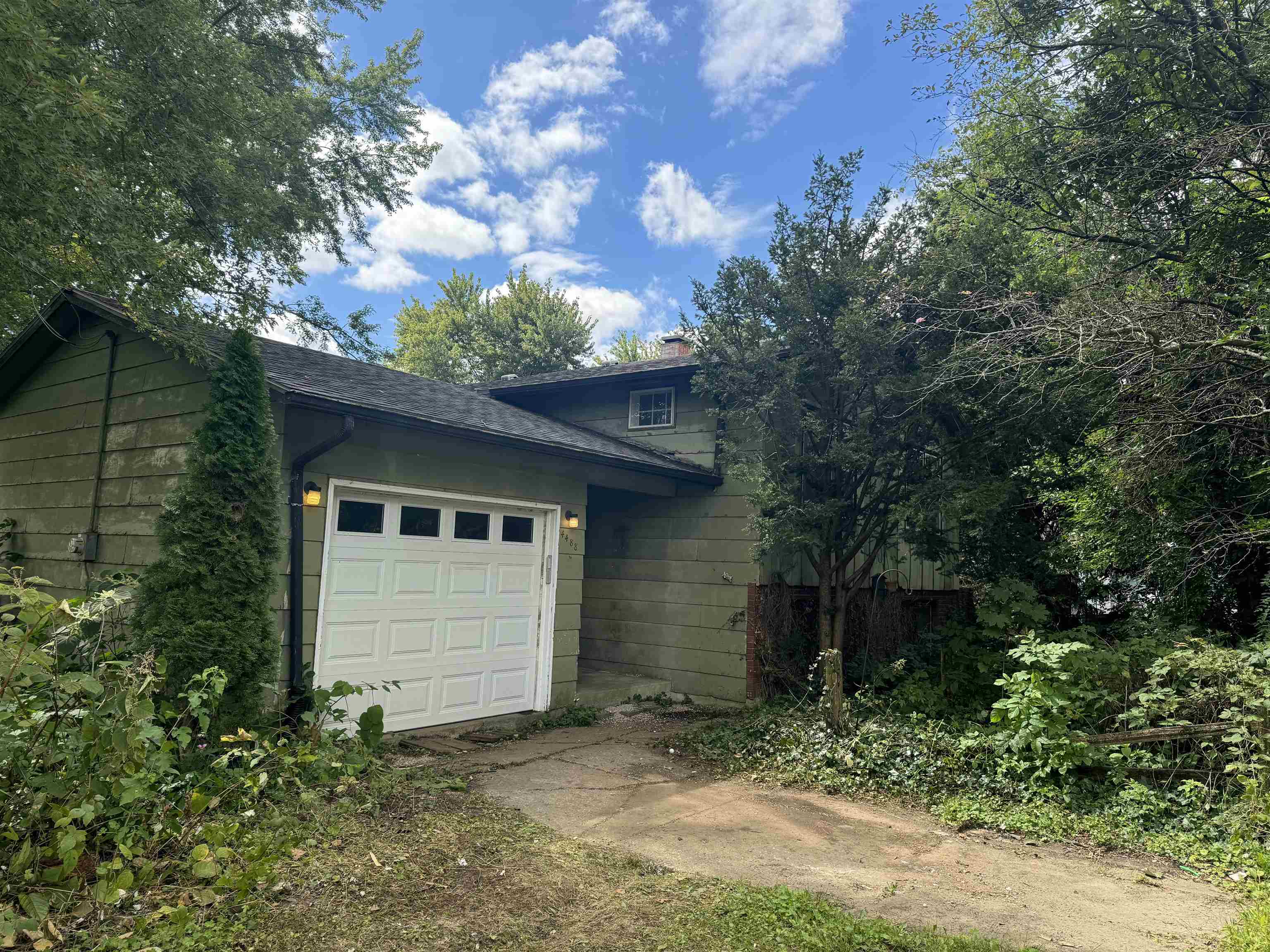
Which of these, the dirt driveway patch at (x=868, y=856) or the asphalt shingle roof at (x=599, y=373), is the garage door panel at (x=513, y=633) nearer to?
the dirt driveway patch at (x=868, y=856)

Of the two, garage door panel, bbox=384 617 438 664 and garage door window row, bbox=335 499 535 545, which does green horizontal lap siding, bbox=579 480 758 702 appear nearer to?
garage door window row, bbox=335 499 535 545

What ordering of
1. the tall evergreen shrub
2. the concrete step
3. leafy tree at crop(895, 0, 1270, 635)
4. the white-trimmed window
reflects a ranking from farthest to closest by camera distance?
the white-trimmed window < the concrete step < leafy tree at crop(895, 0, 1270, 635) < the tall evergreen shrub

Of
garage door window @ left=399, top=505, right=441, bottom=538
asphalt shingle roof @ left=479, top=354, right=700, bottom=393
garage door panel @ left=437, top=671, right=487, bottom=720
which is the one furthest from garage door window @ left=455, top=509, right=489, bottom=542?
asphalt shingle roof @ left=479, top=354, right=700, bottom=393

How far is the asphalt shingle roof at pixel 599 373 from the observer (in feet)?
30.0

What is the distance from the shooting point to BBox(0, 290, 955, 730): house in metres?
6.02

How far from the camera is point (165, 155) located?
23.5ft

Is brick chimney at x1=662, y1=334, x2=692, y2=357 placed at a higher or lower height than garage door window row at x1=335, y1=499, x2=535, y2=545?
higher

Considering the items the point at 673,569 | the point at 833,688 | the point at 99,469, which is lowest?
the point at 833,688

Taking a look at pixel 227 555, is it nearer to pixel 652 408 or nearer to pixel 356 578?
pixel 356 578

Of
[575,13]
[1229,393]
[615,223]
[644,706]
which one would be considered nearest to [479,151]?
[615,223]

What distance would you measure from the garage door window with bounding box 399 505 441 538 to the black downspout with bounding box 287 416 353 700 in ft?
3.37

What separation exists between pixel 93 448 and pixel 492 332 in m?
24.1

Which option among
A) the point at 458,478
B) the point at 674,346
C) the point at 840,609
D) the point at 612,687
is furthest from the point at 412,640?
the point at 674,346

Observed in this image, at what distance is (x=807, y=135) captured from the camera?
850 cm
